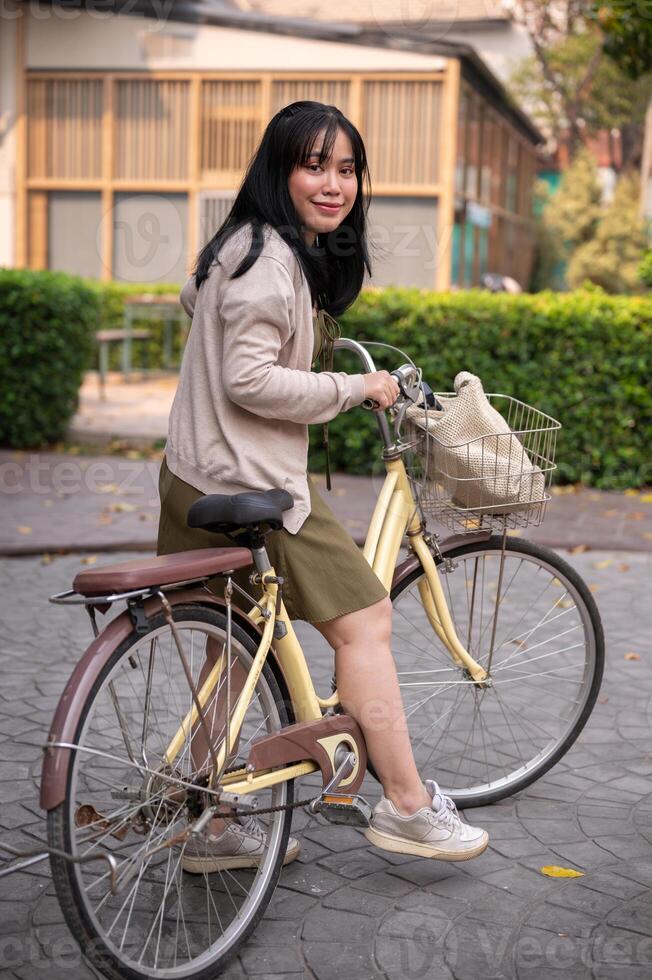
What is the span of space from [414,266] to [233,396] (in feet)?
50.0

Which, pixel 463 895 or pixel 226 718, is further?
pixel 463 895

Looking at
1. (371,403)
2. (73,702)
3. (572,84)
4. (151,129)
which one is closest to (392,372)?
(371,403)

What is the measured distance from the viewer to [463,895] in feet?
10.2

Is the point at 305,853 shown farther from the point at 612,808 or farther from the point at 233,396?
the point at 233,396

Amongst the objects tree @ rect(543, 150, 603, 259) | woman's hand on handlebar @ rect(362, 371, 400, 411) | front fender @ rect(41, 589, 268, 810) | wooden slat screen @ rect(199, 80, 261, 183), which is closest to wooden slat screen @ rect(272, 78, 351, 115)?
wooden slat screen @ rect(199, 80, 261, 183)

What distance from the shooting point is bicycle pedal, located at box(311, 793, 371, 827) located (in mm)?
2969

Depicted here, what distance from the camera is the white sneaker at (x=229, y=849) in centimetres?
308

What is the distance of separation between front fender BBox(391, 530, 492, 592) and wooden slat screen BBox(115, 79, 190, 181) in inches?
613

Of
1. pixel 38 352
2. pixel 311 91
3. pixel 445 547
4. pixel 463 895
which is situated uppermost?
pixel 311 91

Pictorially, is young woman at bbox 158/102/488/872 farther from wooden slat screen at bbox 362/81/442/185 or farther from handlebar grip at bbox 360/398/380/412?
wooden slat screen at bbox 362/81/442/185

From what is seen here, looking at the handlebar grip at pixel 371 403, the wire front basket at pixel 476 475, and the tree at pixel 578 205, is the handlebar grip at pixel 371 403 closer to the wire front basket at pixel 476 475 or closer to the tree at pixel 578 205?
the wire front basket at pixel 476 475

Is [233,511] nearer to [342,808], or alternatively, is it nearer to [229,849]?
[342,808]

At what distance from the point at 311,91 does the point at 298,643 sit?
15.6m

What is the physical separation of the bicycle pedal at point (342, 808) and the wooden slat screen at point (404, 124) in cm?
1489
